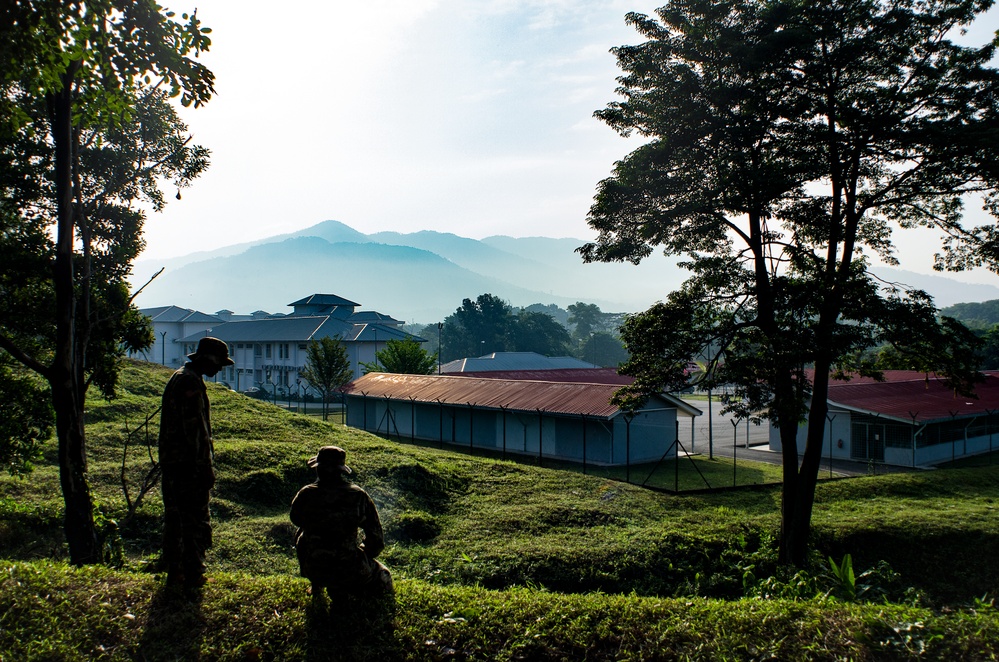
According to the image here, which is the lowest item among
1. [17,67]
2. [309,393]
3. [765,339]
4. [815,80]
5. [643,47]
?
[309,393]

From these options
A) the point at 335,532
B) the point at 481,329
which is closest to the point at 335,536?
the point at 335,532

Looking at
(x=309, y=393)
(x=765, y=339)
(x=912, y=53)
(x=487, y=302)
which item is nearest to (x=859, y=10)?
(x=912, y=53)

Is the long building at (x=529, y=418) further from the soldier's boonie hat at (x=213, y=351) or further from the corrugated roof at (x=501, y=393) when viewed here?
the soldier's boonie hat at (x=213, y=351)

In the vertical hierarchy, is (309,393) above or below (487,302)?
below

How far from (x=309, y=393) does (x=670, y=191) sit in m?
52.8

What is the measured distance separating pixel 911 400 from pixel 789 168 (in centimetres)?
2595

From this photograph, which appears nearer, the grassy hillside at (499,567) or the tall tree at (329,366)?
the grassy hillside at (499,567)

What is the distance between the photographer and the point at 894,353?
44.7 ft

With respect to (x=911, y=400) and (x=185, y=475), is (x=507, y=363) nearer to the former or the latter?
(x=911, y=400)

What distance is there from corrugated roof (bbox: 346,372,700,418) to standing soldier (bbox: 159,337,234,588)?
Answer: 20617 mm

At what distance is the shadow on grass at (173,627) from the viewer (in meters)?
5.06

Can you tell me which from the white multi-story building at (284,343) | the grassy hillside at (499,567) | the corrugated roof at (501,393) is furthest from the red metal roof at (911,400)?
the white multi-story building at (284,343)

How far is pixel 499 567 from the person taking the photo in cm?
1152

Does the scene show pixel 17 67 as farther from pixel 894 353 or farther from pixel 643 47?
pixel 894 353
